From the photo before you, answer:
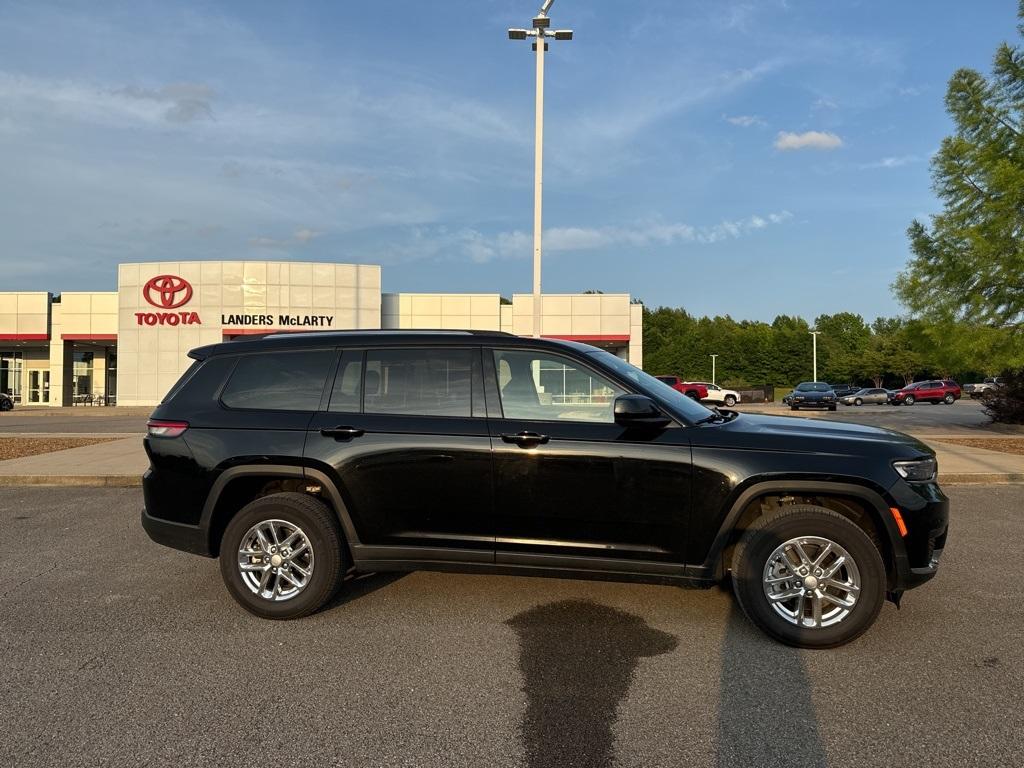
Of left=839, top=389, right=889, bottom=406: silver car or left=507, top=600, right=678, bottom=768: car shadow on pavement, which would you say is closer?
left=507, top=600, right=678, bottom=768: car shadow on pavement

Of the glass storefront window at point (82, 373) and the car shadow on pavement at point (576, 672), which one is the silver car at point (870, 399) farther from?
the glass storefront window at point (82, 373)

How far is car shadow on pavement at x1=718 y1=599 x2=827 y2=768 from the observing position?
2760 millimetres

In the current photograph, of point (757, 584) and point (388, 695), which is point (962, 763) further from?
point (388, 695)

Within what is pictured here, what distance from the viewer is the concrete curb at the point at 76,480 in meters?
10.0

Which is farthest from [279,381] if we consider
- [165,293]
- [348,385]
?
[165,293]

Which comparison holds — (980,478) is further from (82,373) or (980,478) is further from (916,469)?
(82,373)

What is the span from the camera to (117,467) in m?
11.0

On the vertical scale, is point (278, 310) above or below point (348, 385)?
above

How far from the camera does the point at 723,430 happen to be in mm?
4082

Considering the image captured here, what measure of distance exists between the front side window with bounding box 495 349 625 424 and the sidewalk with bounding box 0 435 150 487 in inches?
312

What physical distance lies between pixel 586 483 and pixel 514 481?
1.44 feet

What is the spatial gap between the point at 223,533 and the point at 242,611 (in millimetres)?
535

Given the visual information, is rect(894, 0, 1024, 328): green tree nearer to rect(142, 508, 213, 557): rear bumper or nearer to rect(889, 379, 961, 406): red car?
rect(142, 508, 213, 557): rear bumper

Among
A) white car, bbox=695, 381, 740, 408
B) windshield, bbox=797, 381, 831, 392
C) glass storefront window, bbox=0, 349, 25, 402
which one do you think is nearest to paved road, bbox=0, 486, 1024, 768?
windshield, bbox=797, 381, 831, 392
